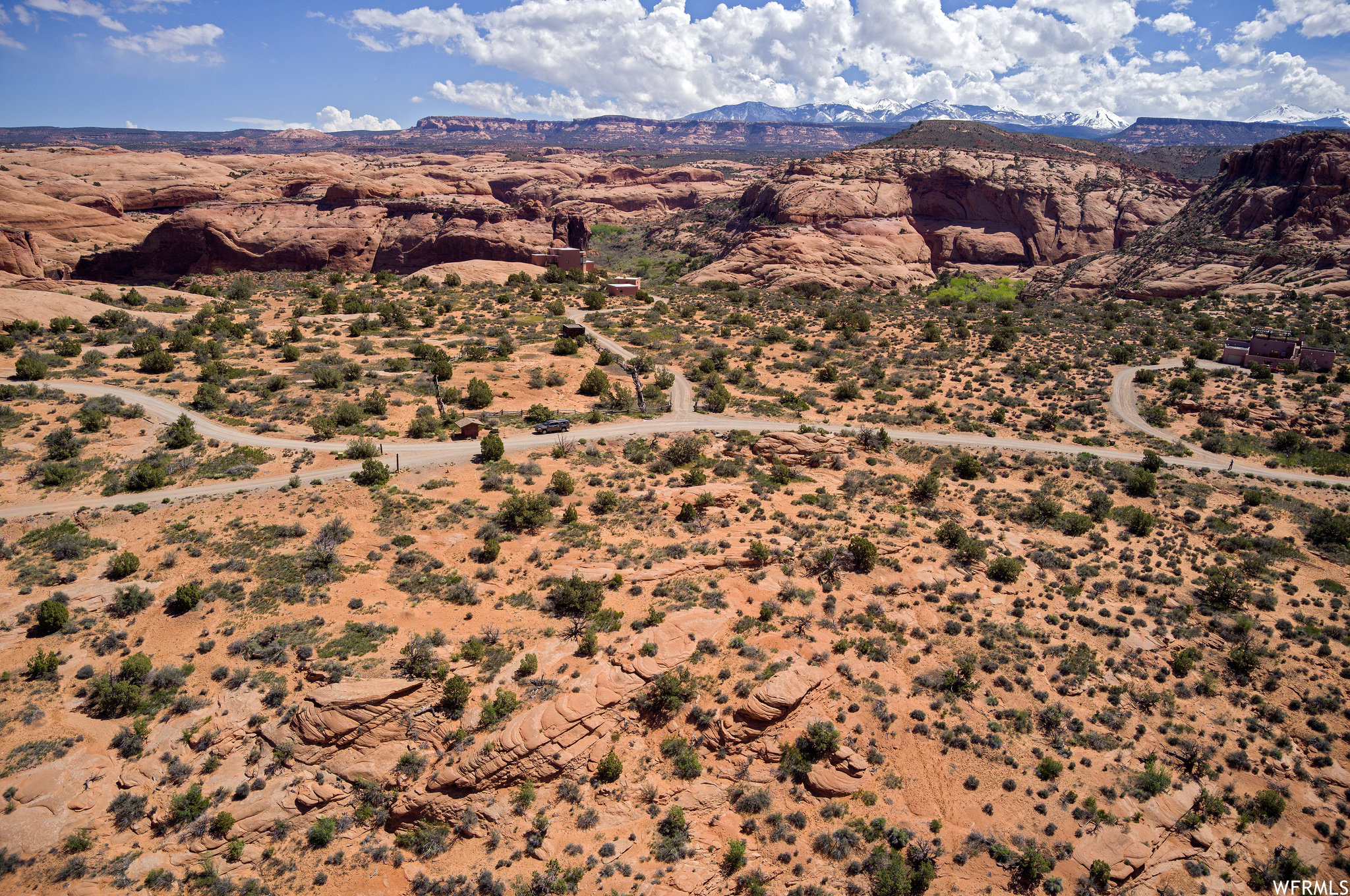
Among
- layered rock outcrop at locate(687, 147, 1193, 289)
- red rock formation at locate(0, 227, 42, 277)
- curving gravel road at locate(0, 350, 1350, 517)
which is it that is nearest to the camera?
curving gravel road at locate(0, 350, 1350, 517)

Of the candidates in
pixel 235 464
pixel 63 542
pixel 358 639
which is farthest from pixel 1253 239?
pixel 63 542

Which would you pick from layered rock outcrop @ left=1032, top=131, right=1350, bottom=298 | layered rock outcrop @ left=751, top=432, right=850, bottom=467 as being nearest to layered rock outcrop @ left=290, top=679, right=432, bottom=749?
layered rock outcrop @ left=751, top=432, right=850, bottom=467

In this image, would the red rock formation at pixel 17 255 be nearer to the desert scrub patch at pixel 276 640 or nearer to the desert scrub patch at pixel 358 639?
the desert scrub patch at pixel 276 640

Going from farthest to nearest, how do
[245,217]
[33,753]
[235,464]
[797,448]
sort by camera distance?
[245,217] → [797,448] → [235,464] → [33,753]

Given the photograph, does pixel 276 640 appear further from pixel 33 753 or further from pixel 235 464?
pixel 235 464

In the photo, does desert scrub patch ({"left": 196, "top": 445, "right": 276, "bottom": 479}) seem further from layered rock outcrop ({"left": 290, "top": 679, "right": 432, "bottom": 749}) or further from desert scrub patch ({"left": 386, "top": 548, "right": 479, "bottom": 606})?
layered rock outcrop ({"left": 290, "top": 679, "right": 432, "bottom": 749})

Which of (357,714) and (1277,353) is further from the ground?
(1277,353)

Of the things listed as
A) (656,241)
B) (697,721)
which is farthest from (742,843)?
(656,241)

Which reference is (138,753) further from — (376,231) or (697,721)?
(376,231)
